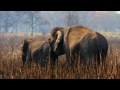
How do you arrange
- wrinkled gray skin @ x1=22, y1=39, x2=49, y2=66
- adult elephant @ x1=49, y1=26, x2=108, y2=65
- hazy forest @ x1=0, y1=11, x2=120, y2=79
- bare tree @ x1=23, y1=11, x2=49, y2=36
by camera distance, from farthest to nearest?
bare tree @ x1=23, y1=11, x2=49, y2=36 → wrinkled gray skin @ x1=22, y1=39, x2=49, y2=66 → adult elephant @ x1=49, y1=26, x2=108, y2=65 → hazy forest @ x1=0, y1=11, x2=120, y2=79

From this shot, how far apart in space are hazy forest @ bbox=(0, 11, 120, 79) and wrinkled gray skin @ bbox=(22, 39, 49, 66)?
0.98 feet

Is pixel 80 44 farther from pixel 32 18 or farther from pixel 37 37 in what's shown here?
pixel 32 18

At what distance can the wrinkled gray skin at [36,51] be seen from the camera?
7784 millimetres

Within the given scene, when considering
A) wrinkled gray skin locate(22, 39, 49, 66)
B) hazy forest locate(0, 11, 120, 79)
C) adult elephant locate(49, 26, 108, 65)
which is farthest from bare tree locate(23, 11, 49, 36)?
adult elephant locate(49, 26, 108, 65)

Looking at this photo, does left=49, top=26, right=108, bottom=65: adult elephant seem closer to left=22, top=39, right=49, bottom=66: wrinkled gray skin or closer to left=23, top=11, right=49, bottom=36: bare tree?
left=22, top=39, right=49, bottom=66: wrinkled gray skin

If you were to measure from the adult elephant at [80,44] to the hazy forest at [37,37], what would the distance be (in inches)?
9.2

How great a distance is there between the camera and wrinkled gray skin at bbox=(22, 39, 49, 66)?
25.5 ft

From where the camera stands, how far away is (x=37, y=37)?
23875 millimetres

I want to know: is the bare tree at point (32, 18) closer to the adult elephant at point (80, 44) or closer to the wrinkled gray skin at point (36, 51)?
the wrinkled gray skin at point (36, 51)

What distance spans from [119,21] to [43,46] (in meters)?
58.2

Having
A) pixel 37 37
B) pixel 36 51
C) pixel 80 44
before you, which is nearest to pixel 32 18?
pixel 37 37

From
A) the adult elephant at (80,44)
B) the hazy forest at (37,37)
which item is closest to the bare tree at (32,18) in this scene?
the hazy forest at (37,37)

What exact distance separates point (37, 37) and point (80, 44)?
17.9 m

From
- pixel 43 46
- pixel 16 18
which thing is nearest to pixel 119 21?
pixel 16 18
